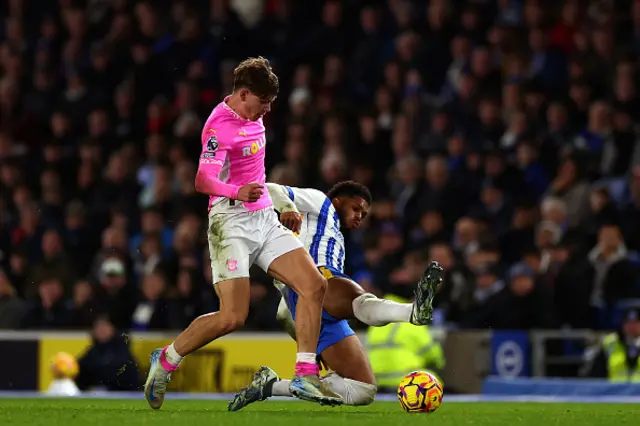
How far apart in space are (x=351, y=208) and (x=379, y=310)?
1.02 meters

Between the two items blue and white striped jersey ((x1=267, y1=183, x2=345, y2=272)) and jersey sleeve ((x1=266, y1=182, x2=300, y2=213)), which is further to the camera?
blue and white striped jersey ((x1=267, y1=183, x2=345, y2=272))

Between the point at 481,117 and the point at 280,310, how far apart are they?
7509 millimetres

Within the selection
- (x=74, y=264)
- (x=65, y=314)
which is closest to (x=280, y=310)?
(x=65, y=314)

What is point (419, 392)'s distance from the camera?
362 inches

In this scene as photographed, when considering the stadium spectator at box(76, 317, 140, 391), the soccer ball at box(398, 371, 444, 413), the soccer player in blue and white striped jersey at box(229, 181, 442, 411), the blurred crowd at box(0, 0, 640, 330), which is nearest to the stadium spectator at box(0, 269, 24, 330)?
the blurred crowd at box(0, 0, 640, 330)

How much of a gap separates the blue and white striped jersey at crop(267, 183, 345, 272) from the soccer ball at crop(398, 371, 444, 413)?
1031 millimetres

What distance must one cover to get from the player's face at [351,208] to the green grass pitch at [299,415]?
128 centimetres

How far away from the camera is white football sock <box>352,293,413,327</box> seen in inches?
354

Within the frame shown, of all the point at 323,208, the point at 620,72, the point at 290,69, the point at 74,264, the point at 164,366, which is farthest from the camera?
the point at 290,69

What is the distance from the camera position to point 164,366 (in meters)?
8.91

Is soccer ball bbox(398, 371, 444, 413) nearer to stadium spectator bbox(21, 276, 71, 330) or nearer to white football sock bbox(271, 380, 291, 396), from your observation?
white football sock bbox(271, 380, 291, 396)

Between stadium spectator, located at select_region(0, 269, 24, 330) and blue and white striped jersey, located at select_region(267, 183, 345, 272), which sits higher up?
blue and white striped jersey, located at select_region(267, 183, 345, 272)

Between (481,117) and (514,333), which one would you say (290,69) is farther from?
(514,333)

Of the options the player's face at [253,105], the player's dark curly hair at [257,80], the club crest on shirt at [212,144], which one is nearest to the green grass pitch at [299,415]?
the club crest on shirt at [212,144]
